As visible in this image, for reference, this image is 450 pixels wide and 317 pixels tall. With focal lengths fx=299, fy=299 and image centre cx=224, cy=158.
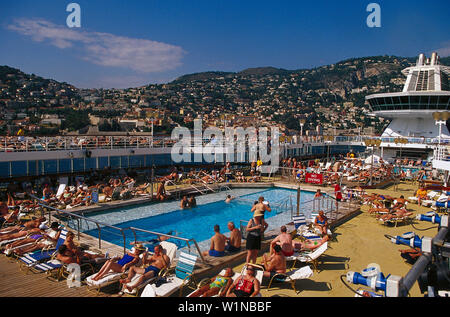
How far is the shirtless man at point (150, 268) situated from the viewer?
4.62 m

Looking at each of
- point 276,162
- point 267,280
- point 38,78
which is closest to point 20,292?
point 267,280

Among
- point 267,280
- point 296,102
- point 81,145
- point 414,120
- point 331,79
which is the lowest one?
point 267,280

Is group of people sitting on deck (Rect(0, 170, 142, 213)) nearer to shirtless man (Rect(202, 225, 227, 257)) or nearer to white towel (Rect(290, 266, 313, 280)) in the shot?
shirtless man (Rect(202, 225, 227, 257))

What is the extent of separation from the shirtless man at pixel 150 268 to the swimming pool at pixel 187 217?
3.04 metres

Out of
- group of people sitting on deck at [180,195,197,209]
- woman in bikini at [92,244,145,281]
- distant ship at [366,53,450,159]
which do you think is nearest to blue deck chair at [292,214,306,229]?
woman in bikini at [92,244,145,281]

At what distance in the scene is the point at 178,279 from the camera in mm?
4844

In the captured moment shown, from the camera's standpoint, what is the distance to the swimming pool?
31.0ft

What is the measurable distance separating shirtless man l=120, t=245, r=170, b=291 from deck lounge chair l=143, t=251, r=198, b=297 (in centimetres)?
18

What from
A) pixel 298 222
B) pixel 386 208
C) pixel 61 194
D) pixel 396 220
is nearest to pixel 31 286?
pixel 298 222

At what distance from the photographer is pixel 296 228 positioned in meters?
8.14

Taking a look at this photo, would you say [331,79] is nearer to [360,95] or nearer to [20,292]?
[360,95]

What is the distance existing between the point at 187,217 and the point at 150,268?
6.54 metres

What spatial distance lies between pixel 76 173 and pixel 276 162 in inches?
533
